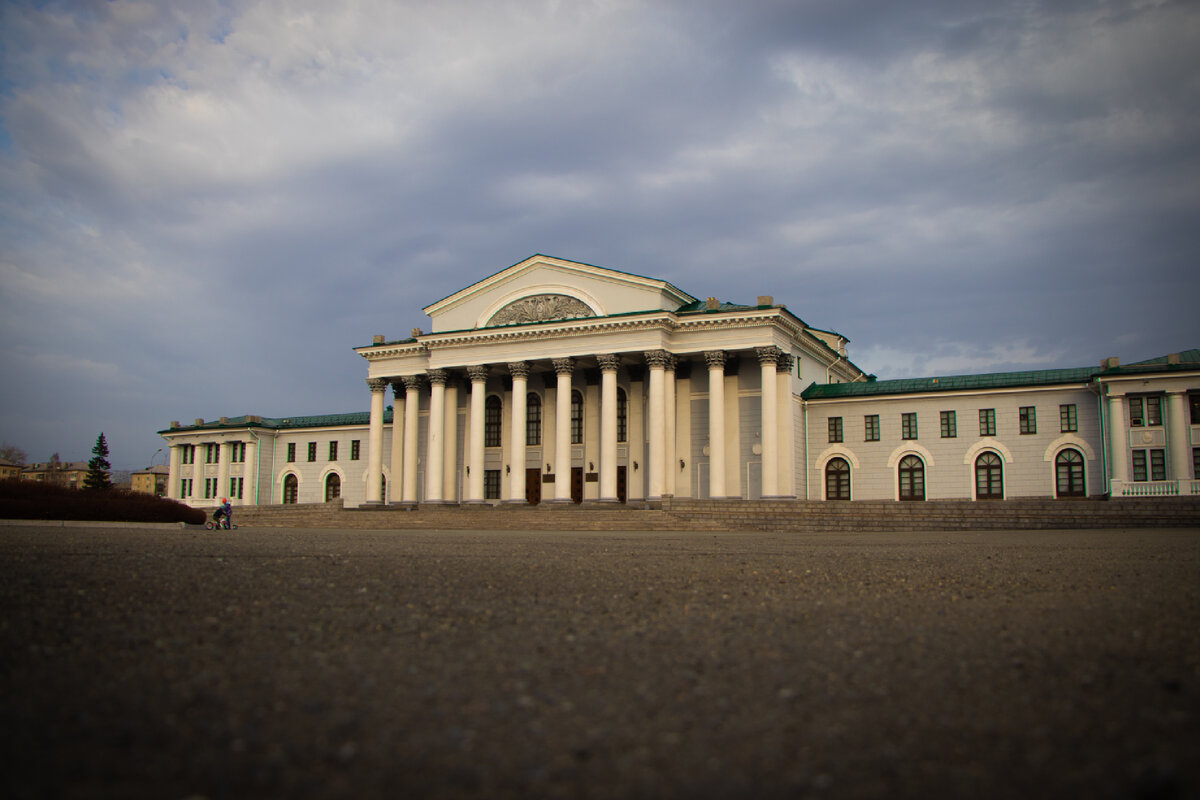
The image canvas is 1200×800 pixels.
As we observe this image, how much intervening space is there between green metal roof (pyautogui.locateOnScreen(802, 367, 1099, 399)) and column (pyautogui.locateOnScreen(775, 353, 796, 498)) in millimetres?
3097

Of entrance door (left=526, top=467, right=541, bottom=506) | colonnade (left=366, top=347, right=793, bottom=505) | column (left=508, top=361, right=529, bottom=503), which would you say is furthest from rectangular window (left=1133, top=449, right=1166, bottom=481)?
entrance door (left=526, top=467, right=541, bottom=506)

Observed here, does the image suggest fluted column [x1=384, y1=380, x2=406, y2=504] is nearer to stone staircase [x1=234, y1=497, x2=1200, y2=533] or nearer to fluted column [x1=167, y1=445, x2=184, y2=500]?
stone staircase [x1=234, y1=497, x2=1200, y2=533]

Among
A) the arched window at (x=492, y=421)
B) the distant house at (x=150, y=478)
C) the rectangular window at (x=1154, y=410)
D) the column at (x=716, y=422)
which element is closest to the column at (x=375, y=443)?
the arched window at (x=492, y=421)

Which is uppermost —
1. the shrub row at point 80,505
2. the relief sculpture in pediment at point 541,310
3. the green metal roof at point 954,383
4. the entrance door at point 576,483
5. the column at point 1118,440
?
the relief sculpture in pediment at point 541,310

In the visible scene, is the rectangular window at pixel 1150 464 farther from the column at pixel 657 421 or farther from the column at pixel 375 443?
the column at pixel 375 443

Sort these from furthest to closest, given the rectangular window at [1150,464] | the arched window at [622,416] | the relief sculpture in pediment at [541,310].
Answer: the arched window at [622,416] < the relief sculpture in pediment at [541,310] < the rectangular window at [1150,464]

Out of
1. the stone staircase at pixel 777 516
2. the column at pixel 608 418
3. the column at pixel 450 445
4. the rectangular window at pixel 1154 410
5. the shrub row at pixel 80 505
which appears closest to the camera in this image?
the stone staircase at pixel 777 516

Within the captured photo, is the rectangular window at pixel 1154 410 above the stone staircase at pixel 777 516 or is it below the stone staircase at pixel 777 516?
above

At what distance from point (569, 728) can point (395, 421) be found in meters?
43.5

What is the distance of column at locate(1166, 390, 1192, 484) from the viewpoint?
3344 centimetres

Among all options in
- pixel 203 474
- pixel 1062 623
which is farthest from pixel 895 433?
pixel 203 474

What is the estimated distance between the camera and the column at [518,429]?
40.1 metres

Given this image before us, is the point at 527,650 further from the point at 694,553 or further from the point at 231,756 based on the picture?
the point at 694,553

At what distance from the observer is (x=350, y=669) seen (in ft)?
15.6
